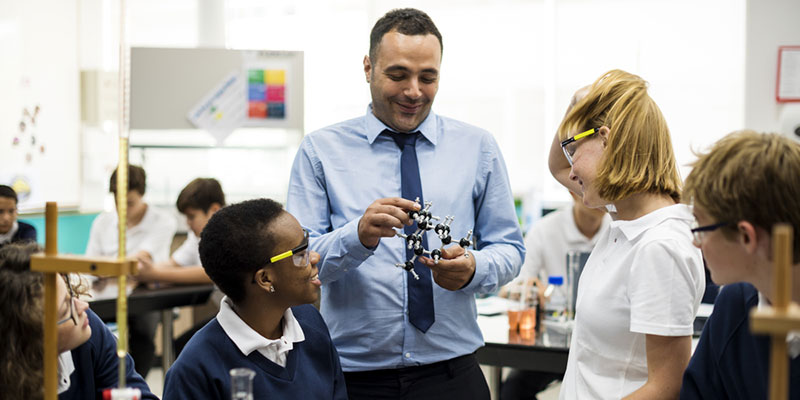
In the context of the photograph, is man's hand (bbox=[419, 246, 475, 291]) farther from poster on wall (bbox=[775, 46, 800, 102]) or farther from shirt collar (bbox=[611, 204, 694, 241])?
poster on wall (bbox=[775, 46, 800, 102])

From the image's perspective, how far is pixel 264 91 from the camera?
391 cm

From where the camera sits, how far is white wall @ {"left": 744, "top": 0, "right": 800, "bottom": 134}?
4320 mm

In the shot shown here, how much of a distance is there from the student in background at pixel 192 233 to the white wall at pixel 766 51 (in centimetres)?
315

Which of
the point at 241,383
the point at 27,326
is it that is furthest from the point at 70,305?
the point at 241,383

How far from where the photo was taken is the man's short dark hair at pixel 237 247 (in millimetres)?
1546

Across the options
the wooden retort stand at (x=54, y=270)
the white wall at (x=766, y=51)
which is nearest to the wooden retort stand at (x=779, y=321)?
the wooden retort stand at (x=54, y=270)

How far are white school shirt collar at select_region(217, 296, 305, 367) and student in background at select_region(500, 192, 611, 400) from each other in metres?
1.85

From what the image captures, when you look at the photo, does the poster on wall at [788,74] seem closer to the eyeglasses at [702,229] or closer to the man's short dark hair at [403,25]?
the man's short dark hair at [403,25]

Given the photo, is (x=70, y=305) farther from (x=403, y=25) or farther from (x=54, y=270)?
(x=403, y=25)

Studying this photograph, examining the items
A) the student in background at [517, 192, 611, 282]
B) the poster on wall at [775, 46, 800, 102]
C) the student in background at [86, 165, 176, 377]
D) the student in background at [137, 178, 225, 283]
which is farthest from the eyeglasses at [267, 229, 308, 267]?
the poster on wall at [775, 46, 800, 102]

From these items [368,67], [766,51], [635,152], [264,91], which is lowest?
[635,152]

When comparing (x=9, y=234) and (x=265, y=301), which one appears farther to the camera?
(x=9, y=234)

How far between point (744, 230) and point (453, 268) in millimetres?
747

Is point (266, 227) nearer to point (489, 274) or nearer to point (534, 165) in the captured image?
point (489, 274)
